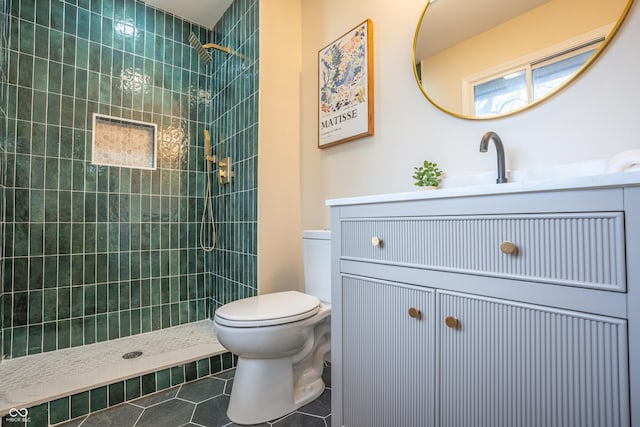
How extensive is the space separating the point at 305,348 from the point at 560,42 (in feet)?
5.23

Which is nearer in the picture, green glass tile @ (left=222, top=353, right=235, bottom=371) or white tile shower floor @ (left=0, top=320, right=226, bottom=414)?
white tile shower floor @ (left=0, top=320, right=226, bottom=414)

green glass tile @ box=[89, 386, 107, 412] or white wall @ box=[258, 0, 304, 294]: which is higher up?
white wall @ box=[258, 0, 304, 294]

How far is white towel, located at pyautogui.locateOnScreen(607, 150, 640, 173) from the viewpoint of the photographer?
0.78 meters

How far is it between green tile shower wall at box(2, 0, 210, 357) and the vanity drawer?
189cm

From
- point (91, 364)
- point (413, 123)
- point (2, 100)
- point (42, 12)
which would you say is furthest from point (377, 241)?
point (42, 12)

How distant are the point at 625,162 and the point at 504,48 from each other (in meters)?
0.62

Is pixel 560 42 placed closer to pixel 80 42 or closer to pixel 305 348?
pixel 305 348

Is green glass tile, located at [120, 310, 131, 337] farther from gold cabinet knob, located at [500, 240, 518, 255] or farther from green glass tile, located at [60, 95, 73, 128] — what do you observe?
gold cabinet knob, located at [500, 240, 518, 255]

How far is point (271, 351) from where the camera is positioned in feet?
4.26

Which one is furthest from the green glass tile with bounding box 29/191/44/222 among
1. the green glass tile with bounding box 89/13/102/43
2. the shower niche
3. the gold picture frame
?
the gold picture frame

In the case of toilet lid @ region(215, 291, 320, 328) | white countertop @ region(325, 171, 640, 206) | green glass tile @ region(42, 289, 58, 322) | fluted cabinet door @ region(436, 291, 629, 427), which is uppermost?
white countertop @ region(325, 171, 640, 206)

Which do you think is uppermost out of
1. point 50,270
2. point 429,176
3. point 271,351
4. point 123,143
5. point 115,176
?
point 123,143

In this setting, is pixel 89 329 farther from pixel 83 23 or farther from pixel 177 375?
pixel 83 23

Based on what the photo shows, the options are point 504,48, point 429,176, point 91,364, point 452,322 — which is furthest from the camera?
point 91,364
